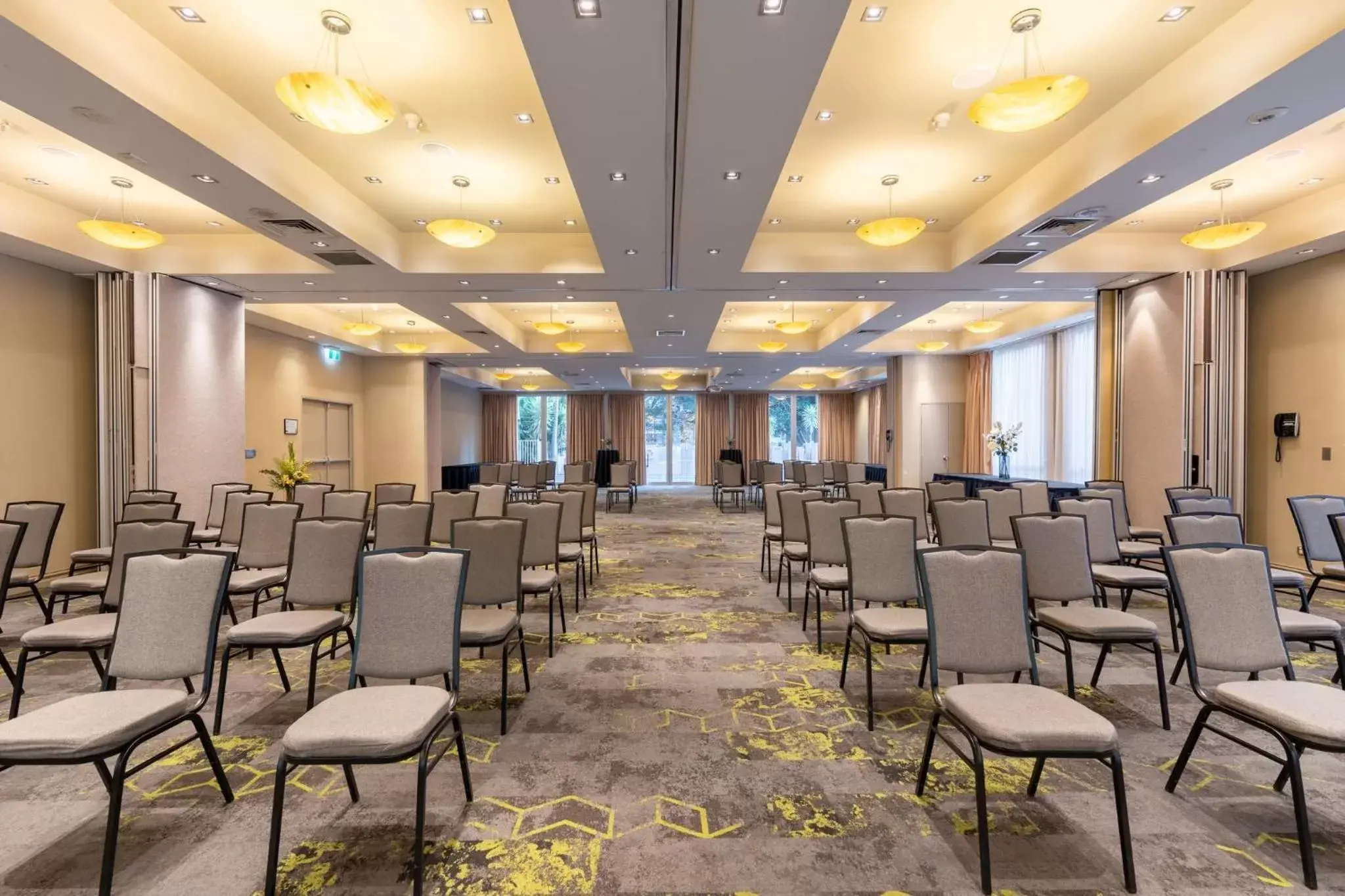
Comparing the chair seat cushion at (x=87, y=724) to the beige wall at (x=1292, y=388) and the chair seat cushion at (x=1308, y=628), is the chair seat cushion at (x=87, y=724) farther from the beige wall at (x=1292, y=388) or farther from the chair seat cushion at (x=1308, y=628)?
the beige wall at (x=1292, y=388)

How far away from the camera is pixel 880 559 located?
12.3ft

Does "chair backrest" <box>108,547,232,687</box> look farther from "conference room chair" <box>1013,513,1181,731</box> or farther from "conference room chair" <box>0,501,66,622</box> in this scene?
"conference room chair" <box>1013,513,1181,731</box>

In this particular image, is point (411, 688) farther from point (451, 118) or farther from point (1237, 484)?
point (1237, 484)

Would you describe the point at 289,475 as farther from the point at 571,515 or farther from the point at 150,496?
the point at 571,515

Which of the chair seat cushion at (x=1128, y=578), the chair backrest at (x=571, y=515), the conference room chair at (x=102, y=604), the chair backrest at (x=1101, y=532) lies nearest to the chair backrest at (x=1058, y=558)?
the chair seat cushion at (x=1128, y=578)

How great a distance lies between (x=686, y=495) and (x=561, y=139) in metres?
13.6

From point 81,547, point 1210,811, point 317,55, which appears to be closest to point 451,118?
point 317,55

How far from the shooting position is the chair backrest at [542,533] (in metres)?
4.63

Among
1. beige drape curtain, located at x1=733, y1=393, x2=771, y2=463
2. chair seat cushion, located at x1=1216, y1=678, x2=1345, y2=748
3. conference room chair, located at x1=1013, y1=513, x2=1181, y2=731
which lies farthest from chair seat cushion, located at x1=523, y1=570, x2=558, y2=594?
beige drape curtain, located at x1=733, y1=393, x2=771, y2=463

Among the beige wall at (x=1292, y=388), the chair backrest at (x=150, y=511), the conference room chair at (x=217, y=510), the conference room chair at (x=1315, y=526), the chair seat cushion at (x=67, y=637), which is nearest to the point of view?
the chair seat cushion at (x=67, y=637)

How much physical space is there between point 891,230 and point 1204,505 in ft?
10.9

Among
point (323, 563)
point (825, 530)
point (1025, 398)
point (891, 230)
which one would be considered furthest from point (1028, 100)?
point (1025, 398)

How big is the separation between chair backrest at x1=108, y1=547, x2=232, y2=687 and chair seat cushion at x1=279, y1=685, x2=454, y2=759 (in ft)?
2.54

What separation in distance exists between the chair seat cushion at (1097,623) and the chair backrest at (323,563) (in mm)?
3972
